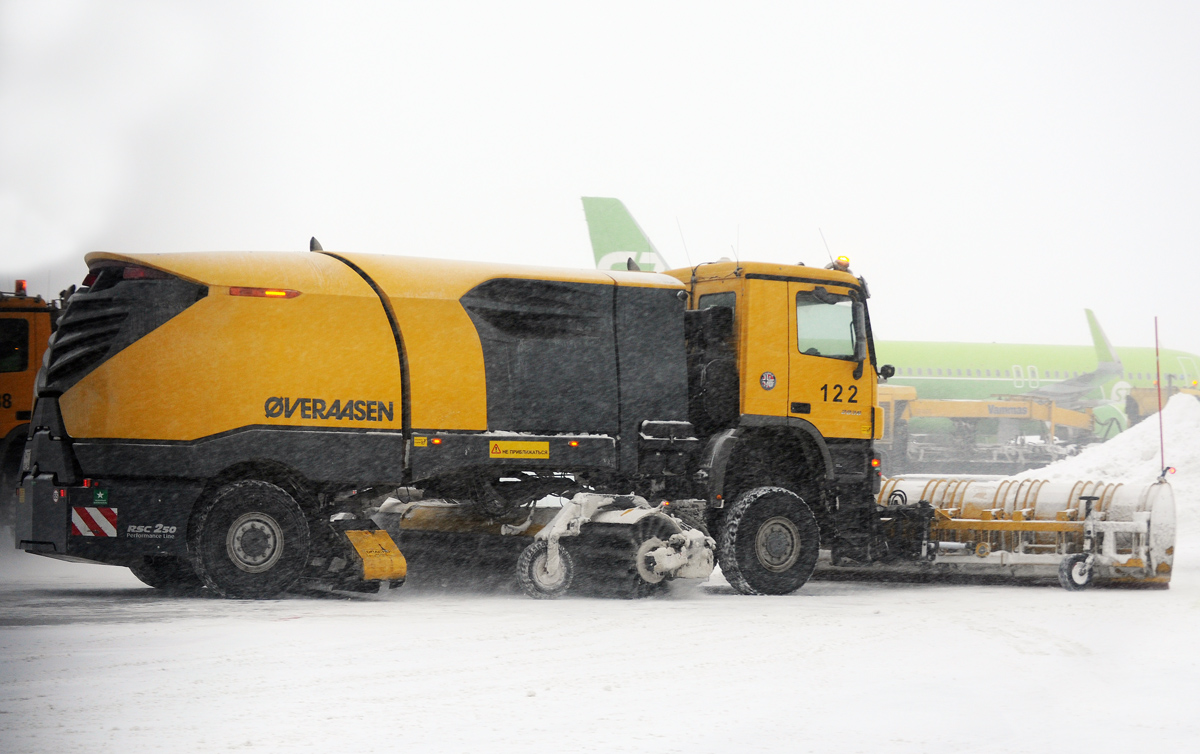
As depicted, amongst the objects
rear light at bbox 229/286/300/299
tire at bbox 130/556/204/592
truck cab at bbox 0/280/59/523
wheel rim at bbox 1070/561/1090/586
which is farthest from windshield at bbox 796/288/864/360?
truck cab at bbox 0/280/59/523

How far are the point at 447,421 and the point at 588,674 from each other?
3.75 metres

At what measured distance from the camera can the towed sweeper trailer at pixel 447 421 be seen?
9.61m

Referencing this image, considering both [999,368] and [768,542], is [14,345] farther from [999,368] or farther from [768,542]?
[999,368]

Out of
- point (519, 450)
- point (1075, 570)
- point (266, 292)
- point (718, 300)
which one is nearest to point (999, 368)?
point (1075, 570)

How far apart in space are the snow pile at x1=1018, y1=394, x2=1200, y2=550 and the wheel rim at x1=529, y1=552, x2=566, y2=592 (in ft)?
30.3

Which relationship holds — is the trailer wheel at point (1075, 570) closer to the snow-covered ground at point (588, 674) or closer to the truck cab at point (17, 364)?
the snow-covered ground at point (588, 674)

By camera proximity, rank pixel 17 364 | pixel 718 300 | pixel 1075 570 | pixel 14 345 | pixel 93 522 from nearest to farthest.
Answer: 1. pixel 93 522
2. pixel 718 300
3. pixel 1075 570
4. pixel 17 364
5. pixel 14 345

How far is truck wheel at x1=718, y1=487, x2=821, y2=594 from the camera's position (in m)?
11.3

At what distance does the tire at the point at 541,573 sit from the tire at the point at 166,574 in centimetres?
276

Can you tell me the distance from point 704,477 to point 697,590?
1.36 metres

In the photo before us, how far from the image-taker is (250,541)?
980 centimetres

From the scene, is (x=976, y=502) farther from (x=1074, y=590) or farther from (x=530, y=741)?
(x=530, y=741)

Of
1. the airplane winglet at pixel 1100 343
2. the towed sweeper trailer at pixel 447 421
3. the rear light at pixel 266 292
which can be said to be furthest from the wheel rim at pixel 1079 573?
the airplane winglet at pixel 1100 343

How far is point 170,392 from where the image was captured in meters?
9.59
